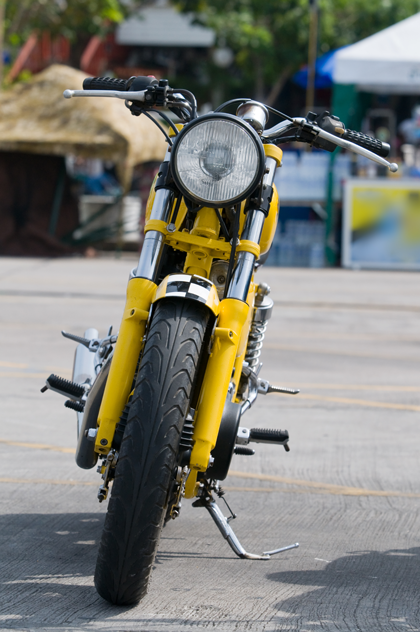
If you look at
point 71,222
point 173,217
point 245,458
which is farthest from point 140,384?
point 71,222

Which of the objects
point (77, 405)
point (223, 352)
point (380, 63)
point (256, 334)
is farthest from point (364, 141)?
point (380, 63)

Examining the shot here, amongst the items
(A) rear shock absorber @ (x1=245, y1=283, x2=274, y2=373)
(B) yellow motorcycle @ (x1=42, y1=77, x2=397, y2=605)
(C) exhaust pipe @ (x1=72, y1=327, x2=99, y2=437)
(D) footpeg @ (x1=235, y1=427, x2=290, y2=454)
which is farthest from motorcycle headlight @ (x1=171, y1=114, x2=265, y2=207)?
(C) exhaust pipe @ (x1=72, y1=327, x2=99, y2=437)

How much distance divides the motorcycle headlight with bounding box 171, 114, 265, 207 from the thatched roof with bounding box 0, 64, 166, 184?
46.9 feet

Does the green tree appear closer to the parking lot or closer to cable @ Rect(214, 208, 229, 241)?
the parking lot

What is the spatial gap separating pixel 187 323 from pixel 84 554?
117 cm

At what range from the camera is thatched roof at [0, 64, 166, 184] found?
694 inches

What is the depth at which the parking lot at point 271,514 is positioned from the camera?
3303mm

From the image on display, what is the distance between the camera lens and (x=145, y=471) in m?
3.13

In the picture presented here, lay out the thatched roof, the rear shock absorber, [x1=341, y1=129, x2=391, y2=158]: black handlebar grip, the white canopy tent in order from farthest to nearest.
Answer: the thatched roof
the white canopy tent
the rear shock absorber
[x1=341, y1=129, x2=391, y2=158]: black handlebar grip

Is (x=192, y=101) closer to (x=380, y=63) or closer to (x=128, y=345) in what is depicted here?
(x=128, y=345)

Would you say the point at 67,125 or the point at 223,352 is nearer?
the point at 223,352

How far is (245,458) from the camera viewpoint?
221 inches

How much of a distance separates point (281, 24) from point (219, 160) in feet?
89.4

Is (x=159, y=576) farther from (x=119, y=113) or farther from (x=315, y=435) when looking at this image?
(x=119, y=113)
